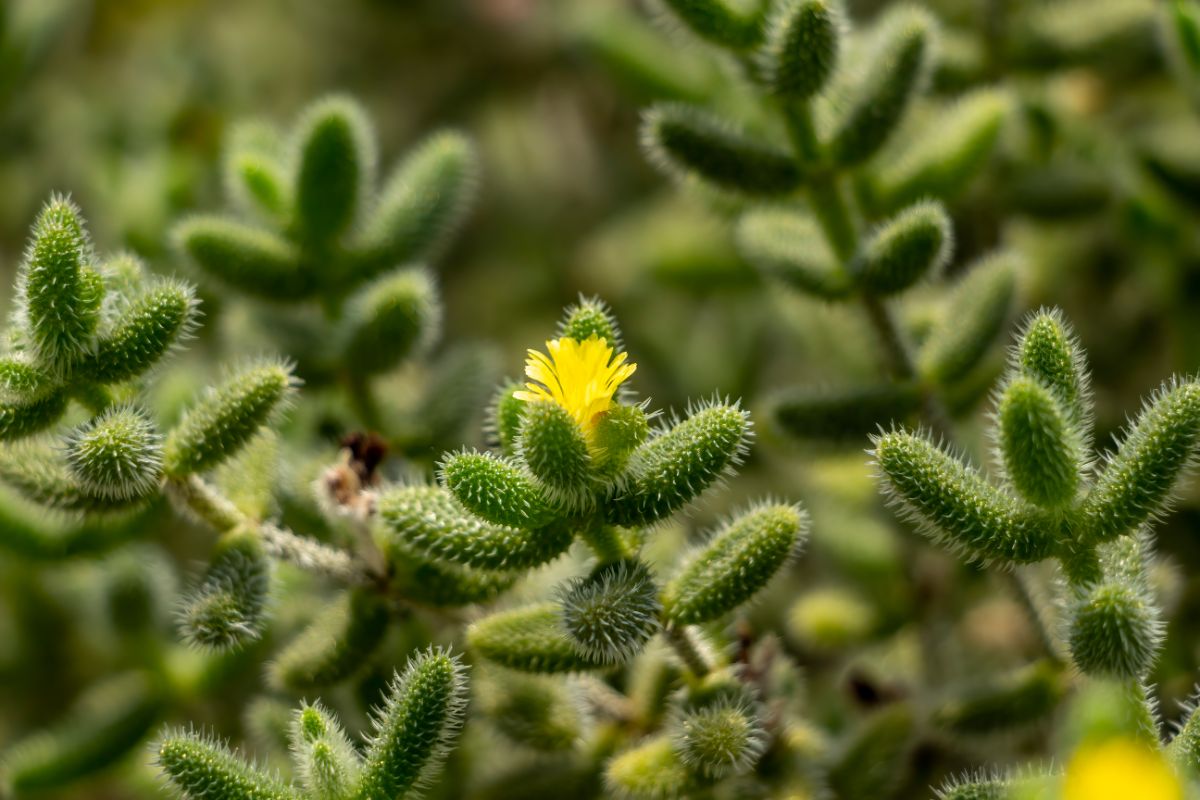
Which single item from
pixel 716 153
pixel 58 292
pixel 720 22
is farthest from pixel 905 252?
pixel 58 292

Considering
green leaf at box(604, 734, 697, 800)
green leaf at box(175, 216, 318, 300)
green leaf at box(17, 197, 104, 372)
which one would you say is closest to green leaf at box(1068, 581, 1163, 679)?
green leaf at box(604, 734, 697, 800)

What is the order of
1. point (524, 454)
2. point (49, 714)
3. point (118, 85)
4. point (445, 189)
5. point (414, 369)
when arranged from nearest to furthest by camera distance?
point (524, 454) → point (445, 189) → point (414, 369) → point (49, 714) → point (118, 85)

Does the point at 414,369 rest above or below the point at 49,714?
above

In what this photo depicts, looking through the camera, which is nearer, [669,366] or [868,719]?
[868,719]

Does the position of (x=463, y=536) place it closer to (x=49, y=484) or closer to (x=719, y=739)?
(x=719, y=739)

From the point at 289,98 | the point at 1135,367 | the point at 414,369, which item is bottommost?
the point at 414,369

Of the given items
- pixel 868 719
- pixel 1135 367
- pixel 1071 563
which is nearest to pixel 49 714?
pixel 868 719

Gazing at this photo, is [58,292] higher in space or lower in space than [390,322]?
lower

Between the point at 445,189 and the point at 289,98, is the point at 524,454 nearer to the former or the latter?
the point at 445,189
